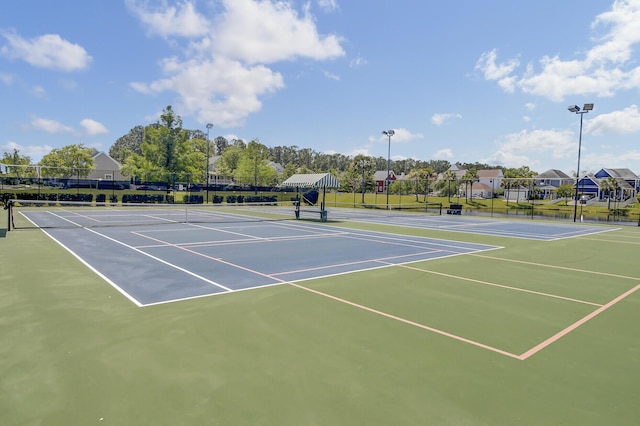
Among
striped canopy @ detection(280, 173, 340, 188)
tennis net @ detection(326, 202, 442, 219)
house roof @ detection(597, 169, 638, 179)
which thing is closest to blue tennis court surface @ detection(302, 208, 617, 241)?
striped canopy @ detection(280, 173, 340, 188)

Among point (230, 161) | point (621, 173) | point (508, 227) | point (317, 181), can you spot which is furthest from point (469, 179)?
point (621, 173)

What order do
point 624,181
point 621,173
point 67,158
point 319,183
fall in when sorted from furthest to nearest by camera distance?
point 621,173, point 624,181, point 67,158, point 319,183

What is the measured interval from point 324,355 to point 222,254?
25.5ft

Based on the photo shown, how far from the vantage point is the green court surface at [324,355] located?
3.70 meters

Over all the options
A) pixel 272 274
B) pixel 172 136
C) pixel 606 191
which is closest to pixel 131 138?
pixel 172 136

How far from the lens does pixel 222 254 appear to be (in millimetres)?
12031

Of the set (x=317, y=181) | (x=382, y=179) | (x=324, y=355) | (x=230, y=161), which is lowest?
(x=324, y=355)

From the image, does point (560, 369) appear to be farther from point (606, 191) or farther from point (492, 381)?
point (606, 191)

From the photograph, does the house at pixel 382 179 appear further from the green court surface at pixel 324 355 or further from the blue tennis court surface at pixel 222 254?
the green court surface at pixel 324 355

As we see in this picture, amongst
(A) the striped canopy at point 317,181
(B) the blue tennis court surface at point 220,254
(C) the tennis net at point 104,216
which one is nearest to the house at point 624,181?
(A) the striped canopy at point 317,181

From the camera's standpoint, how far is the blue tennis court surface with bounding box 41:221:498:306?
8391mm

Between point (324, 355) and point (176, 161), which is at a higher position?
point (176, 161)

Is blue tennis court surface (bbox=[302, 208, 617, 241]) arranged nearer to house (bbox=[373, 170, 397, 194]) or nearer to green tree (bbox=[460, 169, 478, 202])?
green tree (bbox=[460, 169, 478, 202])

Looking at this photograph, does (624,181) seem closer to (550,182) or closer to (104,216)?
(550,182)
